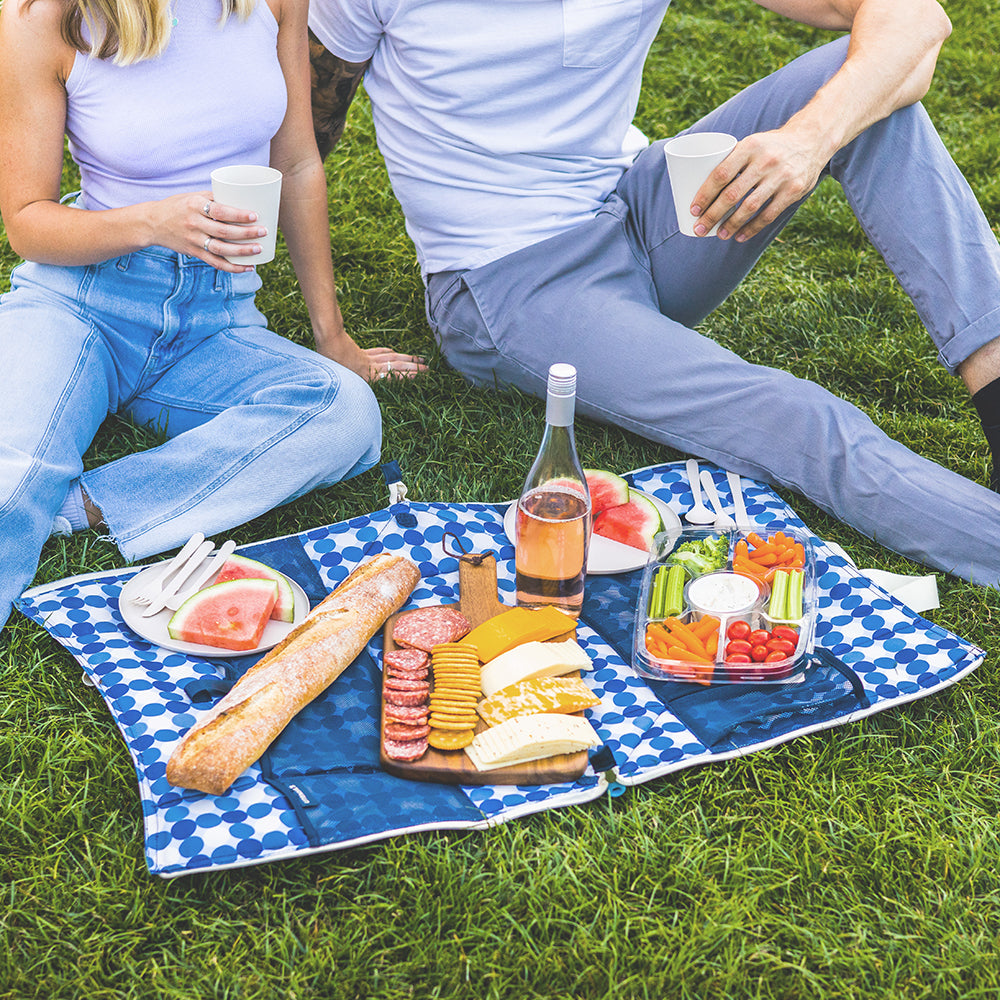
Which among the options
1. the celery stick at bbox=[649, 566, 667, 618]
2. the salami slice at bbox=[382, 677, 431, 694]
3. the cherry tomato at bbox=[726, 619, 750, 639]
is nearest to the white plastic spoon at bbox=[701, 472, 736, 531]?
the celery stick at bbox=[649, 566, 667, 618]

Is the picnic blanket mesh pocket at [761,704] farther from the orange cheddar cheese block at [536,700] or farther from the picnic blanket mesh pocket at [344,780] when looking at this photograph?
the picnic blanket mesh pocket at [344,780]

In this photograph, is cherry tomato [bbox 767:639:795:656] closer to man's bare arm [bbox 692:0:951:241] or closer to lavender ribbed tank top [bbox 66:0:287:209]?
man's bare arm [bbox 692:0:951:241]

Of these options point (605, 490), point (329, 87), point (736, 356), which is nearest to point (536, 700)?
point (605, 490)

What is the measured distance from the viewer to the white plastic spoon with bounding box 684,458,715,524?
3.40 m

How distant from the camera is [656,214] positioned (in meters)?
3.77

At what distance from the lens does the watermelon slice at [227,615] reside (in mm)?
2855

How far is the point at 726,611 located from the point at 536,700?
595 millimetres

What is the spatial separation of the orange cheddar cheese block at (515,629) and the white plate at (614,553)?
0.32 meters

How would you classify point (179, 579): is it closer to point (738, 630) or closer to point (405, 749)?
point (405, 749)

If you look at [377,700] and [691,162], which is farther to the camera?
[691,162]

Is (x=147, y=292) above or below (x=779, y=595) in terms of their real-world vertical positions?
above

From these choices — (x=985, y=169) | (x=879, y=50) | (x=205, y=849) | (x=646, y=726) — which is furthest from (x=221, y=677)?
(x=985, y=169)

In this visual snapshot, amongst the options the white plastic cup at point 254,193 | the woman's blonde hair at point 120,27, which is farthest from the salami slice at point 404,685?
the woman's blonde hair at point 120,27

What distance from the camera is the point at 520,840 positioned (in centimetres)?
246
